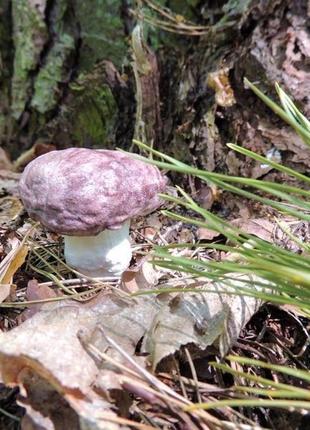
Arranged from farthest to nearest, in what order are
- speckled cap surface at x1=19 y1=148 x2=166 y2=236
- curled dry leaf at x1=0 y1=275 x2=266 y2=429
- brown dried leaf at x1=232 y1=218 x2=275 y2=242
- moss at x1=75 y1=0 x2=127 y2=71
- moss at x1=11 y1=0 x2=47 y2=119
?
moss at x1=11 y1=0 x2=47 y2=119 → moss at x1=75 y1=0 x2=127 y2=71 → brown dried leaf at x1=232 y1=218 x2=275 y2=242 → speckled cap surface at x1=19 y1=148 x2=166 y2=236 → curled dry leaf at x1=0 y1=275 x2=266 y2=429

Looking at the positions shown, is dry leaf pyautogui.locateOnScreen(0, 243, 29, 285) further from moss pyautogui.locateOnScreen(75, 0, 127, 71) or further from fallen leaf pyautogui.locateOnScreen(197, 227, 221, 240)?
moss pyautogui.locateOnScreen(75, 0, 127, 71)

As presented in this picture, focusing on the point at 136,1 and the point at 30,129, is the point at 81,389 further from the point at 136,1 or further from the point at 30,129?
the point at 30,129

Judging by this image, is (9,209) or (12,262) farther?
(9,209)

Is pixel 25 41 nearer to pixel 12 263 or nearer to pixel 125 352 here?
pixel 12 263

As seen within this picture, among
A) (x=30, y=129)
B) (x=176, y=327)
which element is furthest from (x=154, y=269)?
(x=30, y=129)

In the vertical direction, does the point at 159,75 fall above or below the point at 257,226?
above

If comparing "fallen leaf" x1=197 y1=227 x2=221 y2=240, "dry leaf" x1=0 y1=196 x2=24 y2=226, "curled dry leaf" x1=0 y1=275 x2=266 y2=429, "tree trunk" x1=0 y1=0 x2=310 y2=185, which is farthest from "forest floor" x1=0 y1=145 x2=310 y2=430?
"tree trunk" x1=0 y1=0 x2=310 y2=185

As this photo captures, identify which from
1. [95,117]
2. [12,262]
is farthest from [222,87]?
[12,262]
